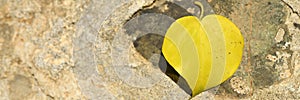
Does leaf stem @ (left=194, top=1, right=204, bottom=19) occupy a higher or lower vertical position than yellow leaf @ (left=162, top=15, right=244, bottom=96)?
higher

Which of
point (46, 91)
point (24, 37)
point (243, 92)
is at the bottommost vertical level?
point (243, 92)

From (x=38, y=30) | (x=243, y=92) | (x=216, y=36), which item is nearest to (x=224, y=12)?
(x=216, y=36)

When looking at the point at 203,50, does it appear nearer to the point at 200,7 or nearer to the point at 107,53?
the point at 200,7

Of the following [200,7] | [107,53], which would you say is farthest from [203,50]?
[107,53]

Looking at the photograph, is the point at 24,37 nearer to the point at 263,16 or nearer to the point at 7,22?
the point at 7,22

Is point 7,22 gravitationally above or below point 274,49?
above

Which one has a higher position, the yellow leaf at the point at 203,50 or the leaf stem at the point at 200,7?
the leaf stem at the point at 200,7
